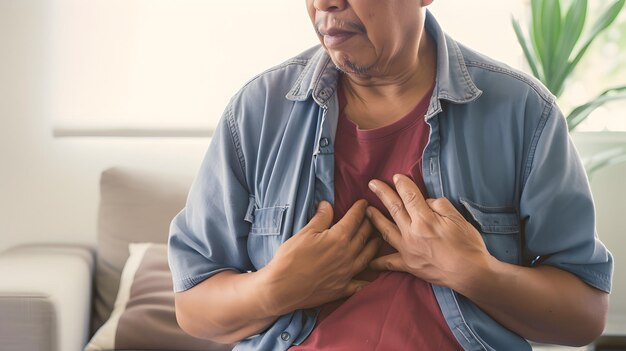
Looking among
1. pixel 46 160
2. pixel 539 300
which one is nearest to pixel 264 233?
pixel 539 300

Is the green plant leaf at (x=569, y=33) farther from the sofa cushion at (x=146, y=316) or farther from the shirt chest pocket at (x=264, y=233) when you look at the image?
the shirt chest pocket at (x=264, y=233)

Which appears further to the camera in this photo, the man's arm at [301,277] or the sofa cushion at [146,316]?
the sofa cushion at [146,316]

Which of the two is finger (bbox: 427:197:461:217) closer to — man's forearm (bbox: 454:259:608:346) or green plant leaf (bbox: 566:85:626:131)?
man's forearm (bbox: 454:259:608:346)

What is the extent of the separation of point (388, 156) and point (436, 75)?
0.49ft

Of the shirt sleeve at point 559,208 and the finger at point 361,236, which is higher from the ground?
the shirt sleeve at point 559,208

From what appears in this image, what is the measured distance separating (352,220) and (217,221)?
23 cm

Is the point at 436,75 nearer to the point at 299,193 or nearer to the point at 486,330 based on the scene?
the point at 299,193

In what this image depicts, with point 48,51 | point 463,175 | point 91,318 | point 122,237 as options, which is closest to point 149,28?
point 48,51

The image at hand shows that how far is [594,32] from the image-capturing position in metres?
2.60

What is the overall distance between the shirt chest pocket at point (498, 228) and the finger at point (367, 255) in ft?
0.46

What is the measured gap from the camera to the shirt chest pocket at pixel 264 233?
4.40 feet

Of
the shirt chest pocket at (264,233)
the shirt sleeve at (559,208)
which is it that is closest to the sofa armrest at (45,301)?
the shirt chest pocket at (264,233)

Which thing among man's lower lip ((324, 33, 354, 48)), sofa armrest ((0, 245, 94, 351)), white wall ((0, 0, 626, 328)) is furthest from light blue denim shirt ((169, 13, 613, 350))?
white wall ((0, 0, 626, 328))

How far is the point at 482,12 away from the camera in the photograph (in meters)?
2.88
